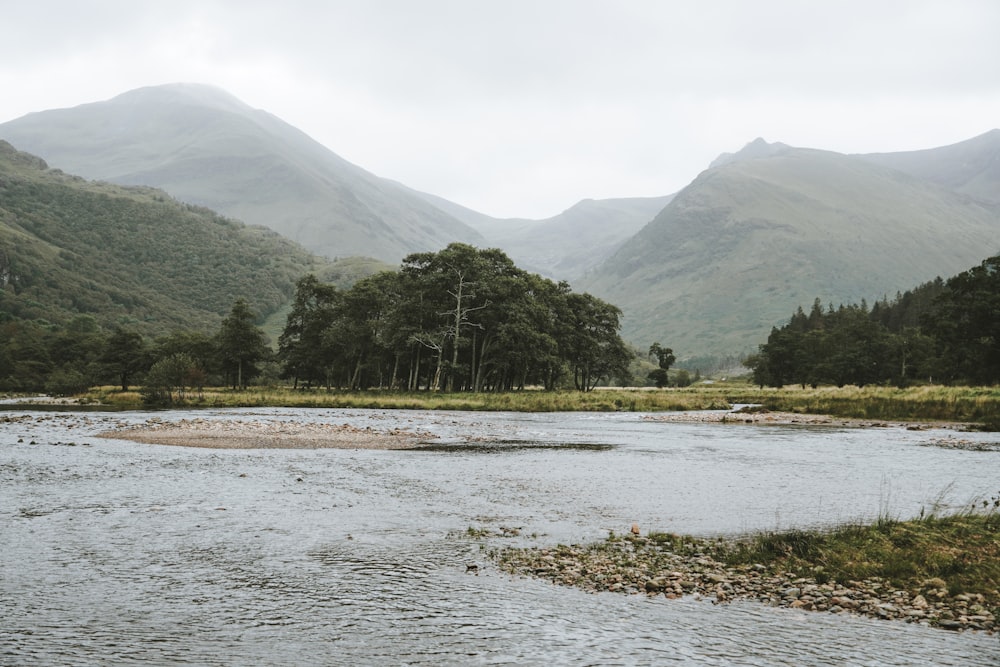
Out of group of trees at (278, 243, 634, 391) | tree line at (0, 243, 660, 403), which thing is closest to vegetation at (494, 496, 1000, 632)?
tree line at (0, 243, 660, 403)

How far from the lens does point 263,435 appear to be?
37.6m

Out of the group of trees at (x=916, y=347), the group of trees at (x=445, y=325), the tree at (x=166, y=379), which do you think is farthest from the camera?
the group of trees at (x=445, y=325)

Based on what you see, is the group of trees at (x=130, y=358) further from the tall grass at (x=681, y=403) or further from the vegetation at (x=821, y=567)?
the vegetation at (x=821, y=567)

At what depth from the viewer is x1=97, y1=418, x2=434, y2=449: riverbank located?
33.2 meters

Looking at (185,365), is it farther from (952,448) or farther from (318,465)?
(952,448)

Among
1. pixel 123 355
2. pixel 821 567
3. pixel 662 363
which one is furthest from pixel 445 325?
pixel 662 363

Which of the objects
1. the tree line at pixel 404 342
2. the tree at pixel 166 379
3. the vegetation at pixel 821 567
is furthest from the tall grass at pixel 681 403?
the vegetation at pixel 821 567

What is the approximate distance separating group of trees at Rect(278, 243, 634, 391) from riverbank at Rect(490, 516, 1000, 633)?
68.9m

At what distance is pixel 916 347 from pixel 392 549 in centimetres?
14326

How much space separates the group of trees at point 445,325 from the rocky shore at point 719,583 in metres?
69.1

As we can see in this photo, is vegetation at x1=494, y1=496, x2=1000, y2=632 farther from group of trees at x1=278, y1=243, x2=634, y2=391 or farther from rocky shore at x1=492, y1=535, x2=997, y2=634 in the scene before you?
group of trees at x1=278, y1=243, x2=634, y2=391

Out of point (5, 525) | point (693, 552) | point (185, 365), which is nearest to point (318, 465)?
point (5, 525)

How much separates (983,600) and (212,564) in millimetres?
12921

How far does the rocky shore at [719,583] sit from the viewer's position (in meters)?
10.0
